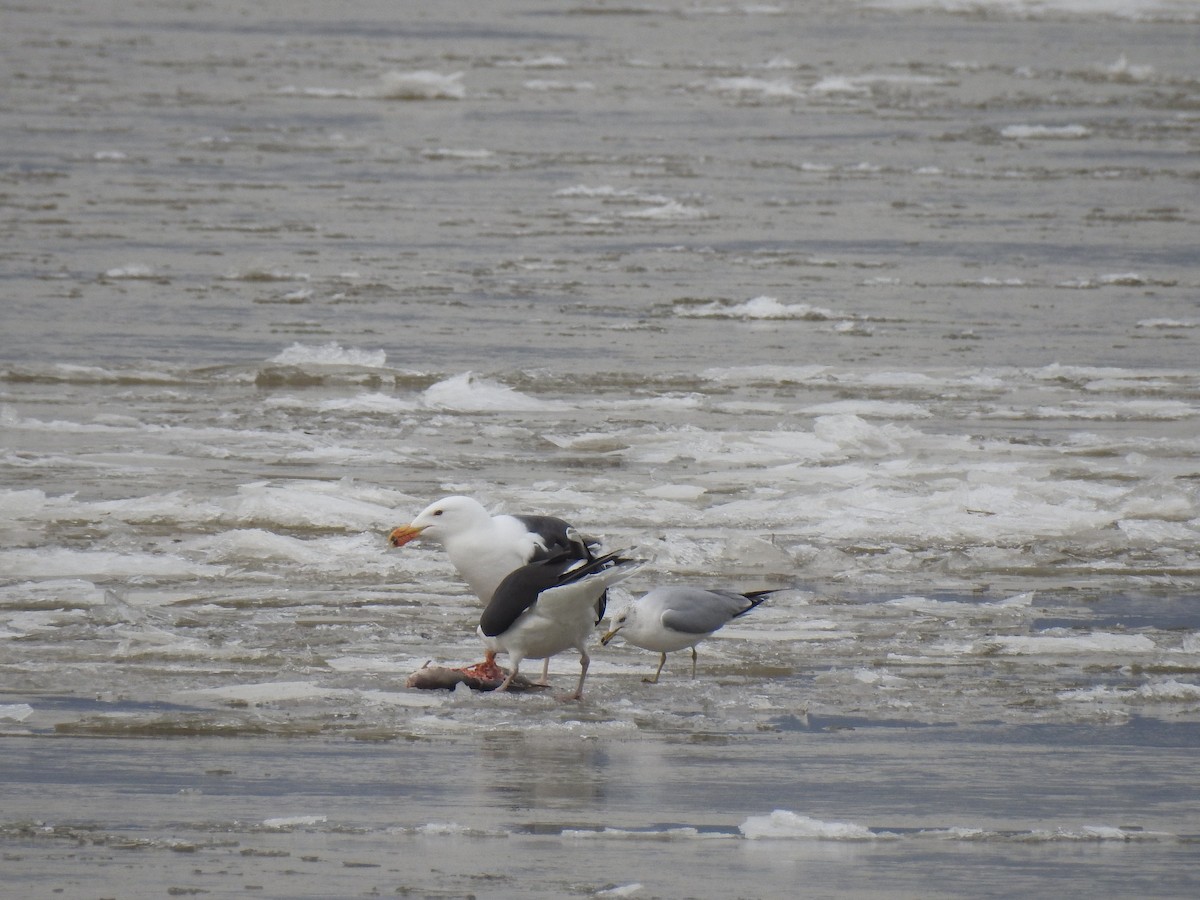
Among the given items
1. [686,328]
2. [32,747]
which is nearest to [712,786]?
[32,747]

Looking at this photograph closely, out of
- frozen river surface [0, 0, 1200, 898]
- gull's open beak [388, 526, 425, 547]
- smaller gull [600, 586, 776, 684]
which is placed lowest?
frozen river surface [0, 0, 1200, 898]

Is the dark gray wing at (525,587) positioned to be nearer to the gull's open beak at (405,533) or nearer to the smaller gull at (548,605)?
the smaller gull at (548,605)

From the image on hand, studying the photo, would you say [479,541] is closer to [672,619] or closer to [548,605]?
[548,605]

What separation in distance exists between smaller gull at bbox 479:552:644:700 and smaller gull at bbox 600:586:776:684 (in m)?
0.19

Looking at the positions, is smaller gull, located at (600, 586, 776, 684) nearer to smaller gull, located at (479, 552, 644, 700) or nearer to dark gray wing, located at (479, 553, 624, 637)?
smaller gull, located at (479, 552, 644, 700)

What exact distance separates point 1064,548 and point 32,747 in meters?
4.85

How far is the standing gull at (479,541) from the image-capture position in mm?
7008

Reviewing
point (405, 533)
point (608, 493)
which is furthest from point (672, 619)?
point (608, 493)

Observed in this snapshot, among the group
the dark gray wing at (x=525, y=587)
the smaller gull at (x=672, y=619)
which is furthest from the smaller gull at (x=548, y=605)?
the smaller gull at (x=672, y=619)

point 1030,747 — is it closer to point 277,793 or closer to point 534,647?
point 534,647

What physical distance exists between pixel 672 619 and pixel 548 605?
0.48 m

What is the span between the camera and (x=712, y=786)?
19.0ft

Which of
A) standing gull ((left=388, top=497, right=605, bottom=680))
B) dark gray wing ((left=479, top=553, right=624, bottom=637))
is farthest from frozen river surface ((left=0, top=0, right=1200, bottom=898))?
standing gull ((left=388, top=497, right=605, bottom=680))

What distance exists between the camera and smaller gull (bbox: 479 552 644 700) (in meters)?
6.60
